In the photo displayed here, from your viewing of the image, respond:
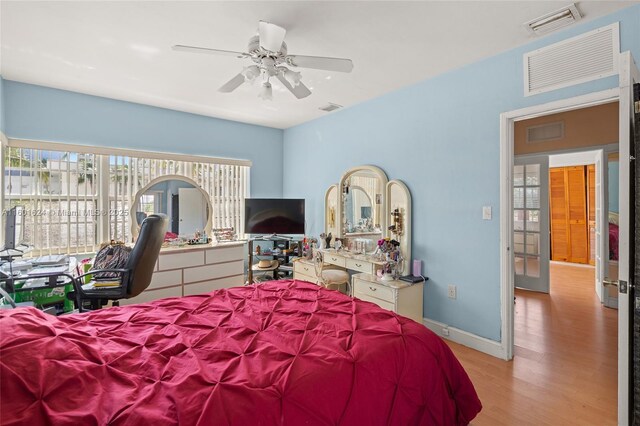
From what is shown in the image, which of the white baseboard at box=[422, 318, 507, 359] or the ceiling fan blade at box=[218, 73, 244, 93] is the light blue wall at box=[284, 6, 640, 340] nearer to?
the white baseboard at box=[422, 318, 507, 359]

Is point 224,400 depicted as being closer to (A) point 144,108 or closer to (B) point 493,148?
(B) point 493,148

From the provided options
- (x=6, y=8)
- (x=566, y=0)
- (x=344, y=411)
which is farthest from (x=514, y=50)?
(x=6, y=8)

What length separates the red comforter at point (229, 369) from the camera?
105 centimetres

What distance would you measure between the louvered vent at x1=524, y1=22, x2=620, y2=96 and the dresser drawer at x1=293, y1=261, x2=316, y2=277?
2.93m

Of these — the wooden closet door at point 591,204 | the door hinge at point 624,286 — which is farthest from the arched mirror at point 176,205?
the wooden closet door at point 591,204

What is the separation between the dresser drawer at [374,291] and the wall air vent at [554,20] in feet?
7.72

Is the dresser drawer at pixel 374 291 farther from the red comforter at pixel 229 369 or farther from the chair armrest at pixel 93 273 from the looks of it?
the chair armrest at pixel 93 273

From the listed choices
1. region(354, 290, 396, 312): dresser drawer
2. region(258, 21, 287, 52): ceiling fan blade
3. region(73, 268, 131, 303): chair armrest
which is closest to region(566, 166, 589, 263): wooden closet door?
region(354, 290, 396, 312): dresser drawer

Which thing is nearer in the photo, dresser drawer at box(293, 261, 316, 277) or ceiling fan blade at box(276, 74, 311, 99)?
ceiling fan blade at box(276, 74, 311, 99)

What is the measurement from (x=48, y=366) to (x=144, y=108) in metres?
3.67

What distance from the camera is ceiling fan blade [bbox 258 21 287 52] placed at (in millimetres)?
1808

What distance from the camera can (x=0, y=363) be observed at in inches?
39.7

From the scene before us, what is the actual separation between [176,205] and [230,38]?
2685 mm

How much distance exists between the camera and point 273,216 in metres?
4.65
